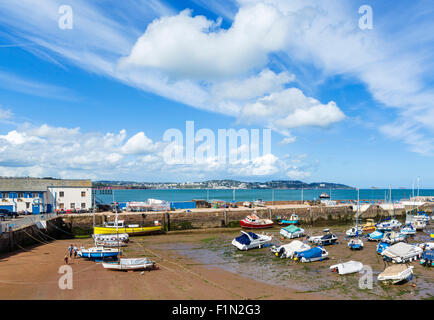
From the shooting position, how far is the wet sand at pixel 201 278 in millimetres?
19906

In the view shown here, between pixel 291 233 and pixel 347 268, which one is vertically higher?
pixel 347 268

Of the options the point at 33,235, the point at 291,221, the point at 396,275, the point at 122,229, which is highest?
the point at 33,235

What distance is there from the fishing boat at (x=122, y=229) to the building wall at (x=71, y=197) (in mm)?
10570

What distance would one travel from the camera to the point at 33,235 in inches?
1375

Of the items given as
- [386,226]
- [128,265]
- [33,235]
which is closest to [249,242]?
[128,265]

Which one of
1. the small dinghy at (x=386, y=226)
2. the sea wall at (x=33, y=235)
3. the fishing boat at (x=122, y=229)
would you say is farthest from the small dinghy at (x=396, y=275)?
the sea wall at (x=33, y=235)

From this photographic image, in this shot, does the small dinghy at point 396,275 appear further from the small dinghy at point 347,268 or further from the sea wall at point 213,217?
the sea wall at point 213,217

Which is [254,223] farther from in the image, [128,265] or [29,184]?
[29,184]

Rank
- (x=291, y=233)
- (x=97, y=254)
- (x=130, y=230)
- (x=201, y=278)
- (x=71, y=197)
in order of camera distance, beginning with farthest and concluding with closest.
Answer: (x=71, y=197)
(x=130, y=230)
(x=291, y=233)
(x=97, y=254)
(x=201, y=278)

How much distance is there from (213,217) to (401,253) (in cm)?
2905

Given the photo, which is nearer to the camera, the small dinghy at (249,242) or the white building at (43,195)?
the small dinghy at (249,242)
